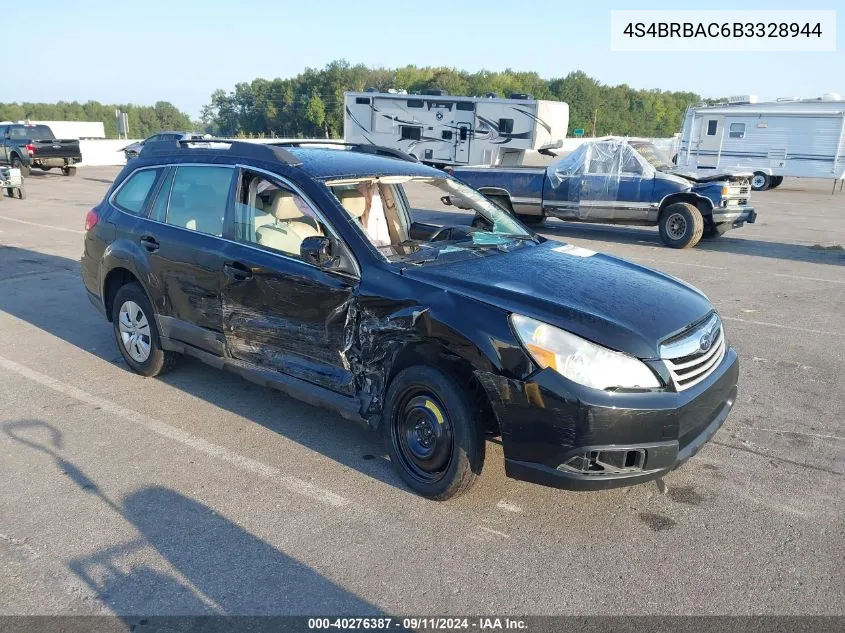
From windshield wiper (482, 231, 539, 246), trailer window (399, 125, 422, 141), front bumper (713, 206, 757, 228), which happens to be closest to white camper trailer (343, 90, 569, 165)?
trailer window (399, 125, 422, 141)

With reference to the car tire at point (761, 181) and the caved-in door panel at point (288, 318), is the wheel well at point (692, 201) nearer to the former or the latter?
the caved-in door panel at point (288, 318)

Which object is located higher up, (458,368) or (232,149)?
(232,149)

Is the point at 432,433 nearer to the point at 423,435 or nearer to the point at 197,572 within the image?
the point at 423,435

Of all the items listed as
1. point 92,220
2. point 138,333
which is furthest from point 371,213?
point 92,220

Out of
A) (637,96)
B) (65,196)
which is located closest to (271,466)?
(65,196)

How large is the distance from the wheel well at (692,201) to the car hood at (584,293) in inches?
341

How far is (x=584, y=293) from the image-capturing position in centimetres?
357

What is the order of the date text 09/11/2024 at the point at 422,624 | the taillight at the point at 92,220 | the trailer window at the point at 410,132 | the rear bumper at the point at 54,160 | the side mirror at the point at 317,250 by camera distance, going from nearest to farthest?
the date text 09/11/2024 at the point at 422,624 → the side mirror at the point at 317,250 → the taillight at the point at 92,220 → the rear bumper at the point at 54,160 → the trailer window at the point at 410,132

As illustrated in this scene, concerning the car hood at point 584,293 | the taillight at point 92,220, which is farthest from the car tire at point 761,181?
the taillight at point 92,220

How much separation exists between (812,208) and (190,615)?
68.0 feet

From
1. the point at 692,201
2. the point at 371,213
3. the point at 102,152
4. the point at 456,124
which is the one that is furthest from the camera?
the point at 102,152

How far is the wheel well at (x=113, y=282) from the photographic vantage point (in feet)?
17.8

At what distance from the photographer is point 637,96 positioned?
3014 inches

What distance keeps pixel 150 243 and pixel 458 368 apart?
2.82 metres
